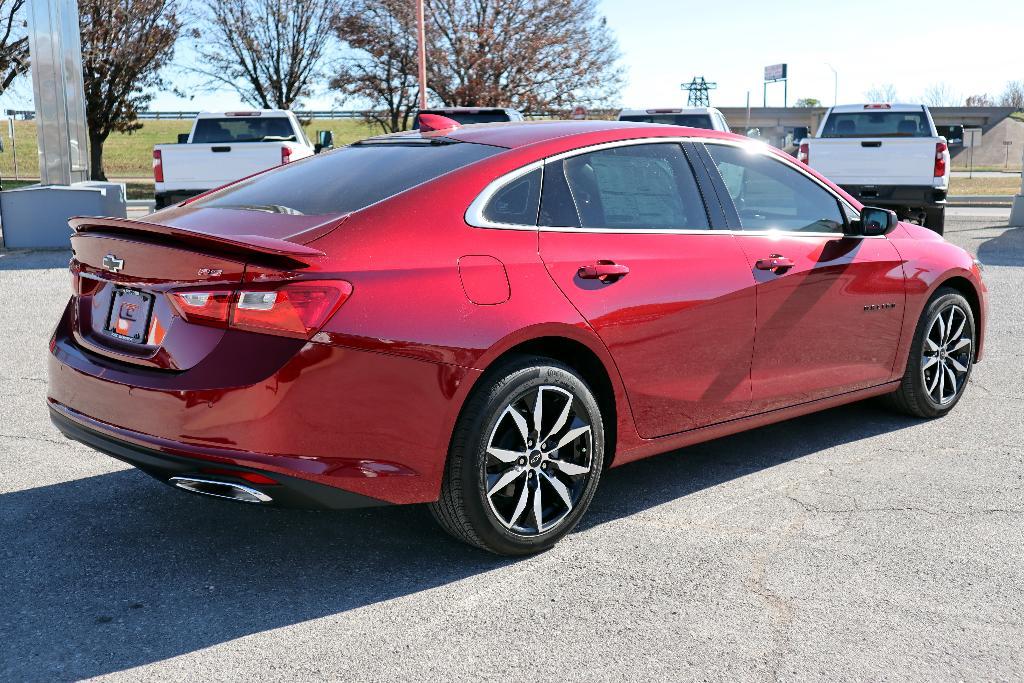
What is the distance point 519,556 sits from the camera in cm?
405

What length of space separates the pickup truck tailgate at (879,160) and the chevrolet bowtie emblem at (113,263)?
46.0ft

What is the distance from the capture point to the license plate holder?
3.67m

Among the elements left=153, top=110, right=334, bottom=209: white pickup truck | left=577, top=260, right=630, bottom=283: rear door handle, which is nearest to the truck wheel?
left=153, top=110, right=334, bottom=209: white pickup truck

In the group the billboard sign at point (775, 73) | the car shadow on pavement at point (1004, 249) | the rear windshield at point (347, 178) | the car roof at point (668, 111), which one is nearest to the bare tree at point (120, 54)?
the car roof at point (668, 111)

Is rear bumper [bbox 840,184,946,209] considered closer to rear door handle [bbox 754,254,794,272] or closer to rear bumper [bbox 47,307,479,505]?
rear door handle [bbox 754,254,794,272]

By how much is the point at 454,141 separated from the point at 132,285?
1.48 meters

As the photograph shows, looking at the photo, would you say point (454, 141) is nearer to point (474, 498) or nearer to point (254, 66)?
point (474, 498)

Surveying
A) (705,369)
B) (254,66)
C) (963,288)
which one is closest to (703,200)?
(705,369)

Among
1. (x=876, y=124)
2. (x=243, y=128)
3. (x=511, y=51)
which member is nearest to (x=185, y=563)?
(x=243, y=128)

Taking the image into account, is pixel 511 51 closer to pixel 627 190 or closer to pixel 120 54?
pixel 120 54

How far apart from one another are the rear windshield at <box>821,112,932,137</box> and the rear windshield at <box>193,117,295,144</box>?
9.61 meters

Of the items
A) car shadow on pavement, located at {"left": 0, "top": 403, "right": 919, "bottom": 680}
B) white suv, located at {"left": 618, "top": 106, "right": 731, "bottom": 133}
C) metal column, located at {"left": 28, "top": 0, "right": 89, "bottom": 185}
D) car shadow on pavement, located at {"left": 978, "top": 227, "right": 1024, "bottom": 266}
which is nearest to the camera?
car shadow on pavement, located at {"left": 0, "top": 403, "right": 919, "bottom": 680}

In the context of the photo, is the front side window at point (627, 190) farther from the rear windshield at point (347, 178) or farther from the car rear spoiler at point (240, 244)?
the car rear spoiler at point (240, 244)

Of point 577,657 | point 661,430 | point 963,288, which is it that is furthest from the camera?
point 963,288
